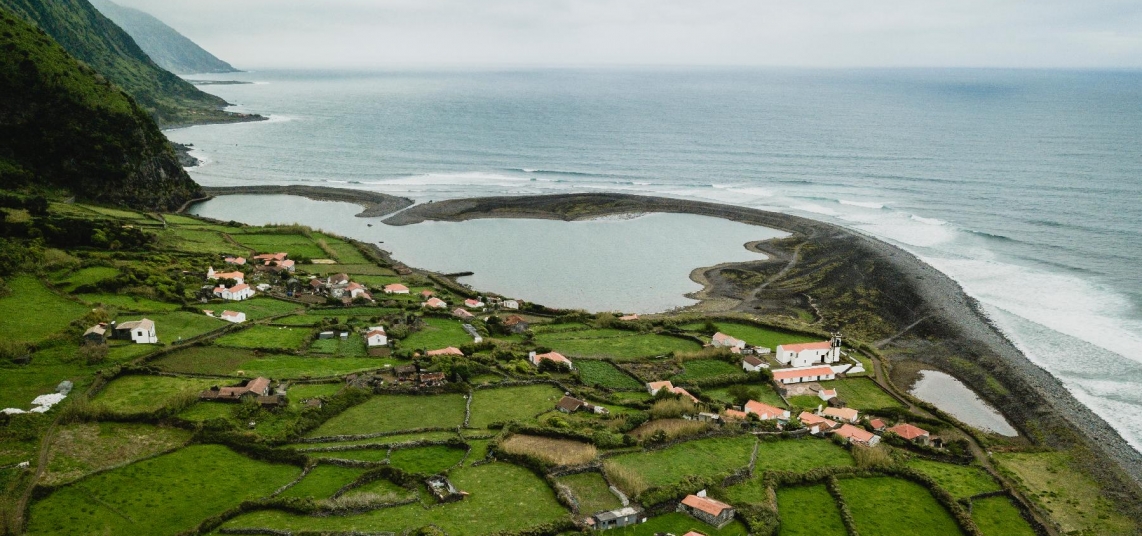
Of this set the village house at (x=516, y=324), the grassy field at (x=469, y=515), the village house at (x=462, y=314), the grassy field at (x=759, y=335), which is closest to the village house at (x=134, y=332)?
the village house at (x=462, y=314)

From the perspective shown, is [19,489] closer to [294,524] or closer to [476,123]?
[294,524]

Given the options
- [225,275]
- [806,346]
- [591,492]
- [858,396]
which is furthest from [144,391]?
[858,396]

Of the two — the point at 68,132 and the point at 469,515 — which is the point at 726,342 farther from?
the point at 68,132

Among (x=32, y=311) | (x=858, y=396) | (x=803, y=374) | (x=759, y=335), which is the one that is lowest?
(x=858, y=396)

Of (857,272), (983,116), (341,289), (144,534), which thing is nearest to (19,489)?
(144,534)

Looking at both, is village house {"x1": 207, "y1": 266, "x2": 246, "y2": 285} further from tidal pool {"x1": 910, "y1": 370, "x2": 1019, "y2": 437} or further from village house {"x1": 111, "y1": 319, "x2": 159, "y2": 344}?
tidal pool {"x1": 910, "y1": 370, "x2": 1019, "y2": 437}

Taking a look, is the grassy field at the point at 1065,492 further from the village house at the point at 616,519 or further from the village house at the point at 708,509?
the village house at the point at 616,519
